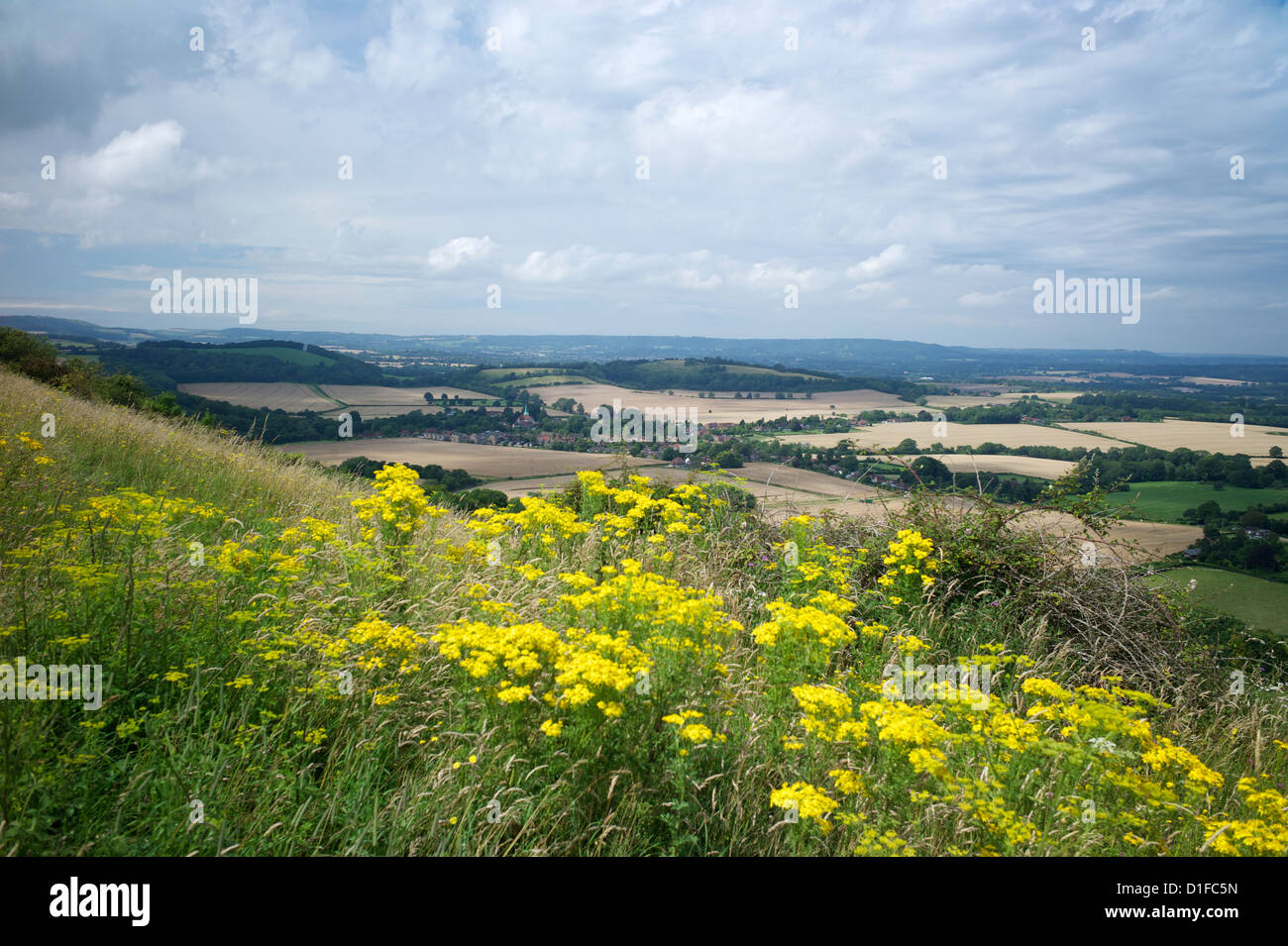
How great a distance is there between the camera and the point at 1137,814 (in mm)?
3250

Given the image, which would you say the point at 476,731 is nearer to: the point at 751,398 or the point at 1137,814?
the point at 1137,814

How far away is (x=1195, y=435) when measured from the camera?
28484 mm

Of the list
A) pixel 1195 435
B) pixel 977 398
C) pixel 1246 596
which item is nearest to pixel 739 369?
pixel 977 398

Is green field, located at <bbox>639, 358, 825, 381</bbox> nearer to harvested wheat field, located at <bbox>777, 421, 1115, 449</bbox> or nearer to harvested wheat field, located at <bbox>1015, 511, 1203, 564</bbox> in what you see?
harvested wheat field, located at <bbox>777, 421, 1115, 449</bbox>

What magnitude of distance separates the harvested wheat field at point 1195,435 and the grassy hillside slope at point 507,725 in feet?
80.8

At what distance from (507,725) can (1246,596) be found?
13522 millimetres

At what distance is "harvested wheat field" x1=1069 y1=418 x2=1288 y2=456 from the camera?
24.1 meters

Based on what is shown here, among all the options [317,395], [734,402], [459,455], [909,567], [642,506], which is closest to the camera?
[909,567]

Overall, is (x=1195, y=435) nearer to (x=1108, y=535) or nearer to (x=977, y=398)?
(x=1108, y=535)

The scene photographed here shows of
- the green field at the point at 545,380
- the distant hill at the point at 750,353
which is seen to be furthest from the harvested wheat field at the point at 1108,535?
the distant hill at the point at 750,353

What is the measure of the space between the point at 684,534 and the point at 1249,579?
1153 cm

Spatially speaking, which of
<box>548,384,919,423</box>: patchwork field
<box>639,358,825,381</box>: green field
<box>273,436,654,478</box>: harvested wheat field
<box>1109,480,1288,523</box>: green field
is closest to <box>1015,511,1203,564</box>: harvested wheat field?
<box>1109,480,1288,523</box>: green field

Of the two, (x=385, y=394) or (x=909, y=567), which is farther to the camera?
(x=385, y=394)

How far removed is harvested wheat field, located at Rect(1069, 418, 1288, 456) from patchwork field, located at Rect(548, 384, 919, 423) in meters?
15.2
